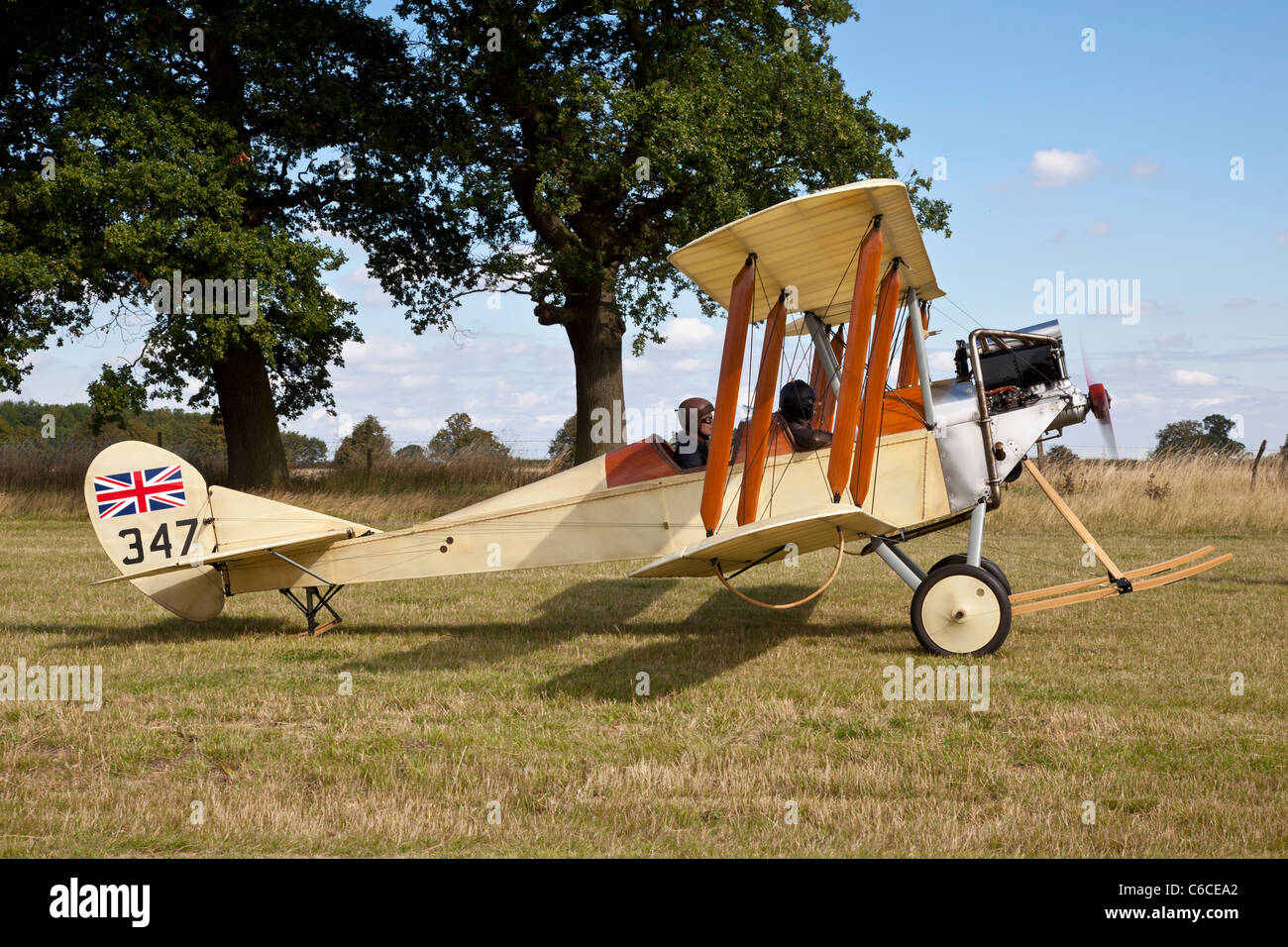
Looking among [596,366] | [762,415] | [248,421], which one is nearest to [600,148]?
[596,366]

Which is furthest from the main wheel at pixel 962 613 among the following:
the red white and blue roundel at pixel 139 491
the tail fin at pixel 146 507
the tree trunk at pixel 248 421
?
the tree trunk at pixel 248 421

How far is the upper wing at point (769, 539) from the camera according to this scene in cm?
548

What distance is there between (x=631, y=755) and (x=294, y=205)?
1807 centimetres

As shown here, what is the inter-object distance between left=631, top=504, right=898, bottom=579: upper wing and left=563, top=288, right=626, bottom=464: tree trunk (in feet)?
42.2

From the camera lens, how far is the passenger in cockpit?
23.6 feet

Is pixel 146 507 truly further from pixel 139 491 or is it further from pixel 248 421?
pixel 248 421

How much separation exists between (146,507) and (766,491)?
4722 millimetres

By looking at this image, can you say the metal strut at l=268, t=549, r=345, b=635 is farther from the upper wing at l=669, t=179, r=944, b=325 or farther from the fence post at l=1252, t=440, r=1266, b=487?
the fence post at l=1252, t=440, r=1266, b=487

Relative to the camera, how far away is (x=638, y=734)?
16.8ft

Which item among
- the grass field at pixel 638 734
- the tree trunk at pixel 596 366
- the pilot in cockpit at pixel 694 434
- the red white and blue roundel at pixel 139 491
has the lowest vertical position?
the grass field at pixel 638 734

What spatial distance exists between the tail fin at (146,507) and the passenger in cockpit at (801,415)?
444 cm

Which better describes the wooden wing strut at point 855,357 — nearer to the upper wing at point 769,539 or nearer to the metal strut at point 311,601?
the upper wing at point 769,539

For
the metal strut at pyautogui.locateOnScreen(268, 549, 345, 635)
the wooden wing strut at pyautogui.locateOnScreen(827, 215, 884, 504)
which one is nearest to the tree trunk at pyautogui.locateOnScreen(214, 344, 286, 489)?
the metal strut at pyautogui.locateOnScreen(268, 549, 345, 635)
